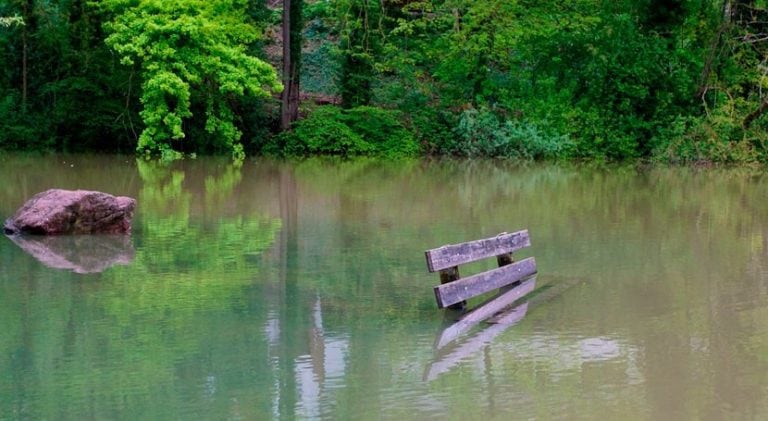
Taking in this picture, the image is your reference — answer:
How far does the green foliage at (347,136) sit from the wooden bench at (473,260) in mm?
20130

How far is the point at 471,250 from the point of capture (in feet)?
34.1

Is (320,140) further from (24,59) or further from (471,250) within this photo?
(471,250)

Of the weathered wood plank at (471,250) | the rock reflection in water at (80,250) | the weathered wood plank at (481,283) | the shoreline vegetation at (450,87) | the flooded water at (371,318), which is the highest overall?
the shoreline vegetation at (450,87)

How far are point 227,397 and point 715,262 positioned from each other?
8.00 meters

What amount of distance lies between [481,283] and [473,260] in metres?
0.26

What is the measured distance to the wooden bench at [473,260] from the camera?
9.63m

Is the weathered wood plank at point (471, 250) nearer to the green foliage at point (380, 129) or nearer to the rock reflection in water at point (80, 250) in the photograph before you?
the rock reflection in water at point (80, 250)

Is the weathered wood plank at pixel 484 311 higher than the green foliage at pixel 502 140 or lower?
lower

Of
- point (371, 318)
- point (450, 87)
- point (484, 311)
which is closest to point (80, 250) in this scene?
point (371, 318)

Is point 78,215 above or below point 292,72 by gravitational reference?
below

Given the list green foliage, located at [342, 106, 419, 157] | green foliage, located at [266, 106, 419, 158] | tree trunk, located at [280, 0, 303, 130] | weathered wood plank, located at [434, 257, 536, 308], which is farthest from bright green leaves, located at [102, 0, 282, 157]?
weathered wood plank, located at [434, 257, 536, 308]

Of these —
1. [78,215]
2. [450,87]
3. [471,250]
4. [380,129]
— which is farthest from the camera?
[450,87]

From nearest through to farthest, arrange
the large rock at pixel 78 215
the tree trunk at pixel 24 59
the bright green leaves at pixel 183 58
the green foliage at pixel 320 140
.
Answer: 1. the large rock at pixel 78 215
2. the bright green leaves at pixel 183 58
3. the green foliage at pixel 320 140
4. the tree trunk at pixel 24 59

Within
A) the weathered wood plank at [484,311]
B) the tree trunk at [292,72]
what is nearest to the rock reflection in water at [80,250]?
the weathered wood plank at [484,311]
